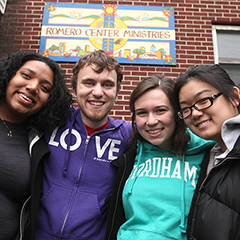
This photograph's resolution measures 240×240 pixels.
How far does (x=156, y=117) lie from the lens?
1688mm

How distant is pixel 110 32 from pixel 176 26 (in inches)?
50.6

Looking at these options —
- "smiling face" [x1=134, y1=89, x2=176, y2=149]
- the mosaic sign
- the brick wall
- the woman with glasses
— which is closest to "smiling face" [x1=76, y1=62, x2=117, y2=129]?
"smiling face" [x1=134, y1=89, x2=176, y2=149]

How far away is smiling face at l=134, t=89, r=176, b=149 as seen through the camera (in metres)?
1.68

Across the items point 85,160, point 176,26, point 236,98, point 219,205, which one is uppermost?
point 176,26

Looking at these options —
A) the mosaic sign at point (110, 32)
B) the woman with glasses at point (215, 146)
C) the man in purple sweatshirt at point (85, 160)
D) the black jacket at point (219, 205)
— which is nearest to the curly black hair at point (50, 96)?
the man in purple sweatshirt at point (85, 160)

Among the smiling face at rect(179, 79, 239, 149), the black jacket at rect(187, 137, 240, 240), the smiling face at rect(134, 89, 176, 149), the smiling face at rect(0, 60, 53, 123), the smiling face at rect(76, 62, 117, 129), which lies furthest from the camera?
the smiling face at rect(76, 62, 117, 129)

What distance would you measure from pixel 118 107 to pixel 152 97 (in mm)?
1918

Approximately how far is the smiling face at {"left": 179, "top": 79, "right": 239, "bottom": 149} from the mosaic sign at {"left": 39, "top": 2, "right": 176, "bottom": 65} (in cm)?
246

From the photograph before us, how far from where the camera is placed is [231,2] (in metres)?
4.17

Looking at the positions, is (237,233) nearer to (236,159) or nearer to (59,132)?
→ (236,159)

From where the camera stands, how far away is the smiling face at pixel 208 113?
136cm

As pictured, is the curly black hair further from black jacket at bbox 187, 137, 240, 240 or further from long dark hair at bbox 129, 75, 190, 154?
black jacket at bbox 187, 137, 240, 240

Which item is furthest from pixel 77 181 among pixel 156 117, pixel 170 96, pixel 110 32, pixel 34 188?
pixel 110 32

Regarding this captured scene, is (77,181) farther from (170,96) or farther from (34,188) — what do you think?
(170,96)
